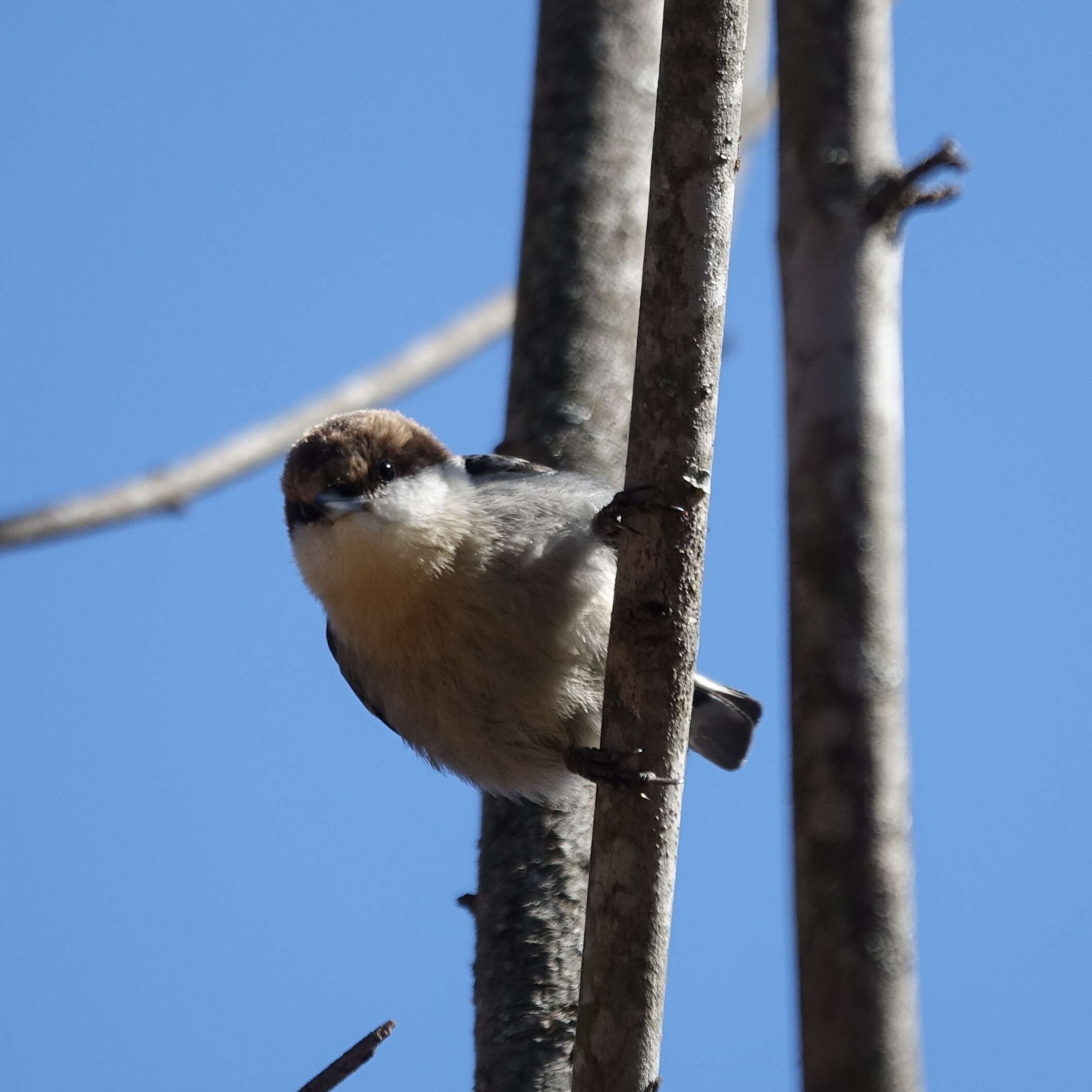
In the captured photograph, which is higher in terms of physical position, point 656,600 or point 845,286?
point 845,286

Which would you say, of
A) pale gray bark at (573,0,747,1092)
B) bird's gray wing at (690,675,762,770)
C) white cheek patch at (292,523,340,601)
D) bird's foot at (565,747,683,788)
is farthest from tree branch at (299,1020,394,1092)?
bird's gray wing at (690,675,762,770)

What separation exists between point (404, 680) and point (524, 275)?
1211 mm

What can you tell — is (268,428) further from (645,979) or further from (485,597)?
(645,979)

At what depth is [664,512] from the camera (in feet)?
6.94

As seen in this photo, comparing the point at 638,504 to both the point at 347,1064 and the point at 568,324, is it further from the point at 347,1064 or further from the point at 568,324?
the point at 568,324

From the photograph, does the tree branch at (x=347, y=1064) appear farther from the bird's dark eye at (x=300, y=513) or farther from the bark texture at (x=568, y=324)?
the bird's dark eye at (x=300, y=513)

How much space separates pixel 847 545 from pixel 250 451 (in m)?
3.08

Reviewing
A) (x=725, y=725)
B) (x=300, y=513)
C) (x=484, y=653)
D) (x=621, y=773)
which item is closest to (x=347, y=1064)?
(x=621, y=773)

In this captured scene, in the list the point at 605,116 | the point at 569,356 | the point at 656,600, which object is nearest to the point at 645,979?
the point at 656,600

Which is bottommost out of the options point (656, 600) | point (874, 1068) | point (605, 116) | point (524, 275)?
point (874, 1068)

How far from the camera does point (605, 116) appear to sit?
11.7 feet

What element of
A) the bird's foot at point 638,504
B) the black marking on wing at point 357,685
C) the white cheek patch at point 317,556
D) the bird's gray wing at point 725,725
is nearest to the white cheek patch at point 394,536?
the white cheek patch at point 317,556

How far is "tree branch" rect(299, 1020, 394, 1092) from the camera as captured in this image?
2104 millimetres

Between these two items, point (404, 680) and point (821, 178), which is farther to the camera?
point (404, 680)
